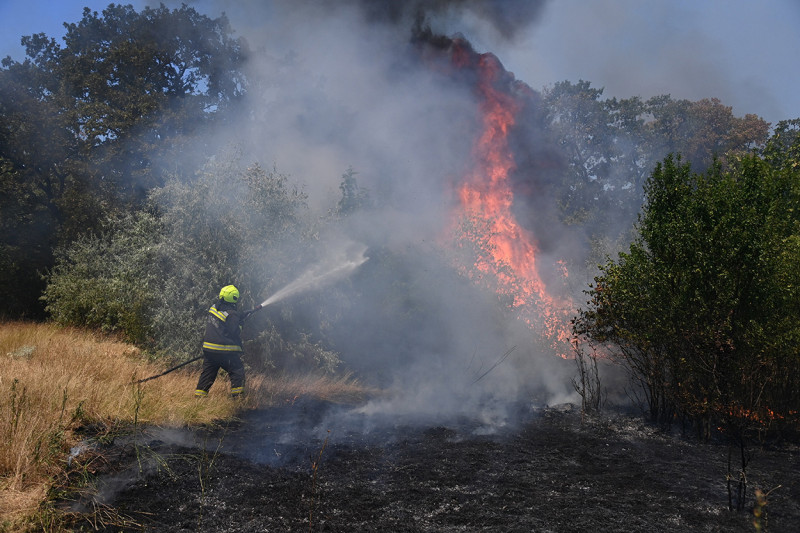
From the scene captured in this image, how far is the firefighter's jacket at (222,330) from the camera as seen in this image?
30.3 feet

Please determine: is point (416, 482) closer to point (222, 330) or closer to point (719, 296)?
point (222, 330)

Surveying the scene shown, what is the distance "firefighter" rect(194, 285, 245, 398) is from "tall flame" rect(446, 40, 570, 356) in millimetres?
8882

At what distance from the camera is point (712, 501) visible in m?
5.86

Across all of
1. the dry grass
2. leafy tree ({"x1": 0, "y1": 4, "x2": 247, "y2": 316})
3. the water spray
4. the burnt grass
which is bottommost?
the burnt grass

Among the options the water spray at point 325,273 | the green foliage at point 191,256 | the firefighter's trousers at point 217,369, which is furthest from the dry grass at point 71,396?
the water spray at point 325,273

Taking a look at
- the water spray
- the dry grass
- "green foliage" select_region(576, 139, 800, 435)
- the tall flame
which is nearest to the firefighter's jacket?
the dry grass

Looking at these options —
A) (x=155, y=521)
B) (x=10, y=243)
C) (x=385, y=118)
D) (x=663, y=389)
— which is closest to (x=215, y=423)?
(x=155, y=521)

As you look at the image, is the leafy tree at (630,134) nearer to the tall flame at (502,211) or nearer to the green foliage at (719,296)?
the tall flame at (502,211)

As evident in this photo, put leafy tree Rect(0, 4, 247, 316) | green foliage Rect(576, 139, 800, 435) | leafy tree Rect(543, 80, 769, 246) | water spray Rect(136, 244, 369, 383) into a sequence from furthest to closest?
leafy tree Rect(543, 80, 769, 246) < leafy tree Rect(0, 4, 247, 316) < water spray Rect(136, 244, 369, 383) < green foliage Rect(576, 139, 800, 435)

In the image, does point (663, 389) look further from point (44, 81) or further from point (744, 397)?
point (44, 81)

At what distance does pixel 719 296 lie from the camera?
7.29 m

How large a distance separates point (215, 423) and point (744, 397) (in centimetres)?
902

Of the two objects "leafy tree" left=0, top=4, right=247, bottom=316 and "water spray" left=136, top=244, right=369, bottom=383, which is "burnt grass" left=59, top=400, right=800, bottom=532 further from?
"leafy tree" left=0, top=4, right=247, bottom=316

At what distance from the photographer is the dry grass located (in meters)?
5.25
